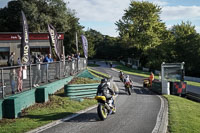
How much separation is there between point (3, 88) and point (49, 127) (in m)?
2.72

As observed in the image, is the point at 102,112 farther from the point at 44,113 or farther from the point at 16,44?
the point at 16,44

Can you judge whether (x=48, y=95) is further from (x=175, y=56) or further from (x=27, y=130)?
(x=175, y=56)

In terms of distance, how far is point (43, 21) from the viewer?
43.3 meters

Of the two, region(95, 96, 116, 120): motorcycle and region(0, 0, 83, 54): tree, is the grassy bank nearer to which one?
region(95, 96, 116, 120): motorcycle

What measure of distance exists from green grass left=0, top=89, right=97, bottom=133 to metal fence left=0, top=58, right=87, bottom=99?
1094 mm

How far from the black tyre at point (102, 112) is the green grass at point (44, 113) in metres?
1.75

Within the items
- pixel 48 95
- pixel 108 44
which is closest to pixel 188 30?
pixel 108 44

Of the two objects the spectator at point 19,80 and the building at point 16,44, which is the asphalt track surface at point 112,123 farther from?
the building at point 16,44

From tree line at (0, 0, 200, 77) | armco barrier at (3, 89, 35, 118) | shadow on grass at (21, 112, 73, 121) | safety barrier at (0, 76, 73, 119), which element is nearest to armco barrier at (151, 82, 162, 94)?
safety barrier at (0, 76, 73, 119)

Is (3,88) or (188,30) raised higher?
(188,30)

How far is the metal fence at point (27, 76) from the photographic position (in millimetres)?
9125

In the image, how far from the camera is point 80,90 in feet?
44.9

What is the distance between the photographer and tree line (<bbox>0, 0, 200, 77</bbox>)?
45.5 metres

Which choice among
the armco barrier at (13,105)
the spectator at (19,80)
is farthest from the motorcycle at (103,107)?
the spectator at (19,80)
